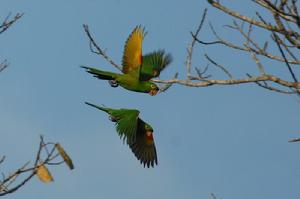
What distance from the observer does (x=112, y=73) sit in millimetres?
6730

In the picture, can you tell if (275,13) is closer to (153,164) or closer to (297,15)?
(297,15)

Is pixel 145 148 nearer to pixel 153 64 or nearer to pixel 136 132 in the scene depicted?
pixel 136 132

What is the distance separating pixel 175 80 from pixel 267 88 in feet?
2.46

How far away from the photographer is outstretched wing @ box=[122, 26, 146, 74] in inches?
270

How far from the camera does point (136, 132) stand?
811 centimetres

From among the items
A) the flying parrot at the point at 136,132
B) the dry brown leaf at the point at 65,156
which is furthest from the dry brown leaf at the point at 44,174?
the flying parrot at the point at 136,132

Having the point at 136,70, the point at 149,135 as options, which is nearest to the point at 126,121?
the point at 136,70

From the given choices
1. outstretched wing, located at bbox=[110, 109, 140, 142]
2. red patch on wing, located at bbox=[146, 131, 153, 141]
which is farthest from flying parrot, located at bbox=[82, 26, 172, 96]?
red patch on wing, located at bbox=[146, 131, 153, 141]

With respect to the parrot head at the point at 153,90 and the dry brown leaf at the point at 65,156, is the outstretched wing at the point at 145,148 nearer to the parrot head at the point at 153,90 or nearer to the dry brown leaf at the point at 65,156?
the parrot head at the point at 153,90

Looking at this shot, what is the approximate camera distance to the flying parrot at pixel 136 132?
721cm

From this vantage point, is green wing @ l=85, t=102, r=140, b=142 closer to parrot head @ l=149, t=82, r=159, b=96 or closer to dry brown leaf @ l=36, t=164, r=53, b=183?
parrot head @ l=149, t=82, r=159, b=96

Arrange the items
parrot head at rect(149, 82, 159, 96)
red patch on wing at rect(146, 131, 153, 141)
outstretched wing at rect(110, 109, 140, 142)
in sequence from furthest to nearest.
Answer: red patch on wing at rect(146, 131, 153, 141)
outstretched wing at rect(110, 109, 140, 142)
parrot head at rect(149, 82, 159, 96)

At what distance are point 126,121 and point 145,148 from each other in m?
1.61

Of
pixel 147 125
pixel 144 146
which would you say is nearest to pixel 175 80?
pixel 147 125
